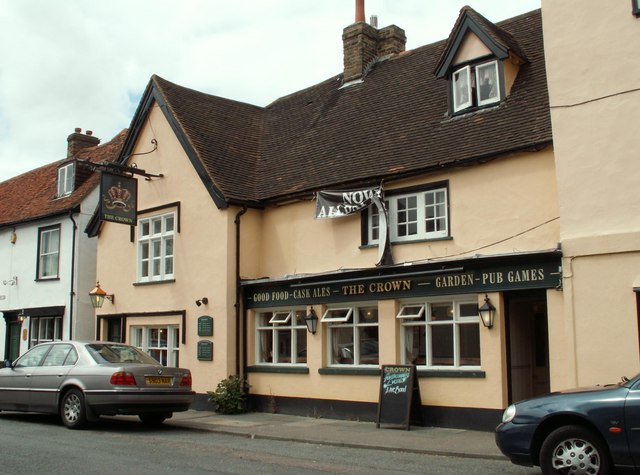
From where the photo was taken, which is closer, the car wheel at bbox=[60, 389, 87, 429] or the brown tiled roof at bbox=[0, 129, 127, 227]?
the car wheel at bbox=[60, 389, 87, 429]

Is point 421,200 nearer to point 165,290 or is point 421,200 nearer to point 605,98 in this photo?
point 605,98

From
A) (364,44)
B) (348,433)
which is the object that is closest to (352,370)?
(348,433)

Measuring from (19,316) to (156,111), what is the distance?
9.19 meters

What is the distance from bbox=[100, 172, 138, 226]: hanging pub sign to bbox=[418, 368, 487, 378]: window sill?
28.0 feet

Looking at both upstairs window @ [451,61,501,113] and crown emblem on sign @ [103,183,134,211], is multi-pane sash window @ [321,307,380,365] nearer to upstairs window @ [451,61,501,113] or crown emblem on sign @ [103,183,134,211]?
upstairs window @ [451,61,501,113]

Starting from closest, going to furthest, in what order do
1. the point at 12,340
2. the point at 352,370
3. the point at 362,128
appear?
the point at 352,370, the point at 362,128, the point at 12,340

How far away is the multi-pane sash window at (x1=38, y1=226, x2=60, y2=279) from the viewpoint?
2342 centimetres

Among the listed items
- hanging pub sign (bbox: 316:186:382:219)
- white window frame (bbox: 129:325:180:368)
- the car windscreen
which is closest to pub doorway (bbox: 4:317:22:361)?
white window frame (bbox: 129:325:180:368)

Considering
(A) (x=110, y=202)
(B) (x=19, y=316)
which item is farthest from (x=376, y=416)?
(B) (x=19, y=316)

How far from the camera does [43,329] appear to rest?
78.2 feet

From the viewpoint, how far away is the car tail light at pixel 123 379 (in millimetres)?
12789

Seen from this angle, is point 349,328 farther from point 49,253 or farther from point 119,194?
point 49,253

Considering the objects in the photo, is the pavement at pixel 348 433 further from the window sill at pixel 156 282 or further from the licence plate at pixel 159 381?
the window sill at pixel 156 282

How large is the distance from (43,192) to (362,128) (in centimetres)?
1358
